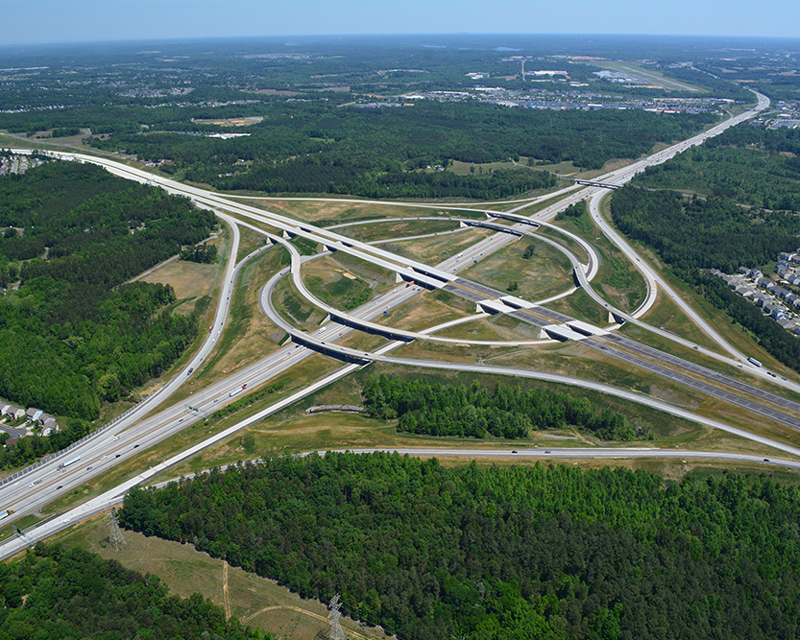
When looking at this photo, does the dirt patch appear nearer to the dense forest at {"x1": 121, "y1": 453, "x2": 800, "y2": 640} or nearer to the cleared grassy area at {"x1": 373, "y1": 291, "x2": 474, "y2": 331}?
the cleared grassy area at {"x1": 373, "y1": 291, "x2": 474, "y2": 331}

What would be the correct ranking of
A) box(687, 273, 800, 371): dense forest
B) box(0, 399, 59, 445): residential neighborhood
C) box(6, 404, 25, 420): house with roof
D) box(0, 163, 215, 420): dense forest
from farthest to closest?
box(687, 273, 800, 371): dense forest
box(0, 163, 215, 420): dense forest
box(6, 404, 25, 420): house with roof
box(0, 399, 59, 445): residential neighborhood

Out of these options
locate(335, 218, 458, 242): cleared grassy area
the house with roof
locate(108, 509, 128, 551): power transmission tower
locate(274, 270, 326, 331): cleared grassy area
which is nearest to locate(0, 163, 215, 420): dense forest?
the house with roof

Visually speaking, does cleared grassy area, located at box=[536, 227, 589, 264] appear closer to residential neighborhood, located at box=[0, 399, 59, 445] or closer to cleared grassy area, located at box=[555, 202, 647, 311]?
cleared grassy area, located at box=[555, 202, 647, 311]

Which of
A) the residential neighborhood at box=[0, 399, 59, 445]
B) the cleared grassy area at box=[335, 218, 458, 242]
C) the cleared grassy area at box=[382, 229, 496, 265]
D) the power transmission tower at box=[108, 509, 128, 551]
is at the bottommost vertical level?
the power transmission tower at box=[108, 509, 128, 551]

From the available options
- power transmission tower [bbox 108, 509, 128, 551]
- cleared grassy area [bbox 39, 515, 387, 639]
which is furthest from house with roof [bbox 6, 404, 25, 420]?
power transmission tower [bbox 108, 509, 128, 551]

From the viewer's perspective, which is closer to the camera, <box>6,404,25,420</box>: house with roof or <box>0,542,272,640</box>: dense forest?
<box>0,542,272,640</box>: dense forest

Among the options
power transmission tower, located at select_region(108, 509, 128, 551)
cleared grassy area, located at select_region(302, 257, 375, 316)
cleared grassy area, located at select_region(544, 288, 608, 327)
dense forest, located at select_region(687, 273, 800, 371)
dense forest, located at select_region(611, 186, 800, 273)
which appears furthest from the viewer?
dense forest, located at select_region(611, 186, 800, 273)

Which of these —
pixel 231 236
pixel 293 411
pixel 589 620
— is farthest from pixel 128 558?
pixel 231 236

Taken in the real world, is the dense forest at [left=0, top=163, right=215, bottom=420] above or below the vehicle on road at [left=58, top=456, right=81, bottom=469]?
above
